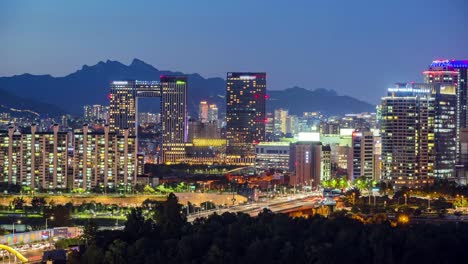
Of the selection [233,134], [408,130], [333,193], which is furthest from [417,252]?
[233,134]

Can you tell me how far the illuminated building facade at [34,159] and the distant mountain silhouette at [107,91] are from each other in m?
50.6

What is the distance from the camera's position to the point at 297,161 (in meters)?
37.5

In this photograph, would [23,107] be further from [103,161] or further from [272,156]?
[103,161]

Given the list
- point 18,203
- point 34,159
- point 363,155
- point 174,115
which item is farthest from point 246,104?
point 18,203

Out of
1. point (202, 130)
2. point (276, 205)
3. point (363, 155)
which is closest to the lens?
point (276, 205)


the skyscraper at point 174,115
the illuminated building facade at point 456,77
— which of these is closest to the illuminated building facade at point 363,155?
the illuminated building facade at point 456,77

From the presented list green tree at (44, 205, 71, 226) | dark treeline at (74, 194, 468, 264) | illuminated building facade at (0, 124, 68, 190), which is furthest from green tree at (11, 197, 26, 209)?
dark treeline at (74, 194, 468, 264)

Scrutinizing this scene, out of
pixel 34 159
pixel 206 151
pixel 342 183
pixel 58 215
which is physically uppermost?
pixel 206 151

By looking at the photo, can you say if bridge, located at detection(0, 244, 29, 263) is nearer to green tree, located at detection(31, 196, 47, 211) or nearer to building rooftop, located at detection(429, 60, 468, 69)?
green tree, located at detection(31, 196, 47, 211)

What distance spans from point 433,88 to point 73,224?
18.5 m

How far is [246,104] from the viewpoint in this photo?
5522cm

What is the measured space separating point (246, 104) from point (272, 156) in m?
12.2

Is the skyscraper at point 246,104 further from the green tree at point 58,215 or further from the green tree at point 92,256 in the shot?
the green tree at point 92,256

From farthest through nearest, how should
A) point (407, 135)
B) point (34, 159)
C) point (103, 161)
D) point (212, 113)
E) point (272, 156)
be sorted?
point (212, 113)
point (272, 156)
point (407, 135)
point (103, 161)
point (34, 159)
